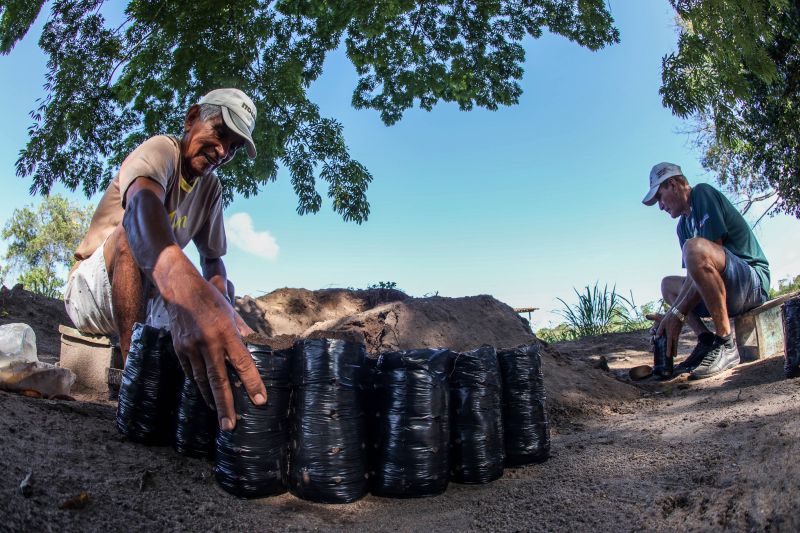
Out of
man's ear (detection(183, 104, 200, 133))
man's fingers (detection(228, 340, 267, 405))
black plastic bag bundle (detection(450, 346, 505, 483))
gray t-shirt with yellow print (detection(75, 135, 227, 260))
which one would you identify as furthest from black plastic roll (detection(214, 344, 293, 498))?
man's ear (detection(183, 104, 200, 133))

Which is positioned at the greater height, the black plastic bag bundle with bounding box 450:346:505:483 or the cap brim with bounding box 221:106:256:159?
the cap brim with bounding box 221:106:256:159

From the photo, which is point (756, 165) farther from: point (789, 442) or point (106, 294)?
point (106, 294)

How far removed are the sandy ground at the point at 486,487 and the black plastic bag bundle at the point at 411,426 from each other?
84 mm

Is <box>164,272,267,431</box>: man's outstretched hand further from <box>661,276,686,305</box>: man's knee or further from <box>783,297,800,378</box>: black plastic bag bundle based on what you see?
<box>661,276,686,305</box>: man's knee

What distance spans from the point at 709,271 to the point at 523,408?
2.56 metres

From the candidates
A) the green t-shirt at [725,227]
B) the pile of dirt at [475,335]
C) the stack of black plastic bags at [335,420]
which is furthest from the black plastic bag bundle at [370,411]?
the green t-shirt at [725,227]

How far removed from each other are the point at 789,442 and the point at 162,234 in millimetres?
2457

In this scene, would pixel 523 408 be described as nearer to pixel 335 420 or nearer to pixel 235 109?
pixel 335 420

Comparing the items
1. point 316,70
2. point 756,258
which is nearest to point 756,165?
point 756,258

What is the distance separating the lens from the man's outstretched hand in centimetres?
166

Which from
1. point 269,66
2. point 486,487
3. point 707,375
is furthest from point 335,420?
point 269,66

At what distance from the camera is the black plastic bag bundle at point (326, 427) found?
2053mm

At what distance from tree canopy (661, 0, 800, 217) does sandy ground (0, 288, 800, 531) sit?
2497 mm

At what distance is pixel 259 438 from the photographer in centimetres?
201
